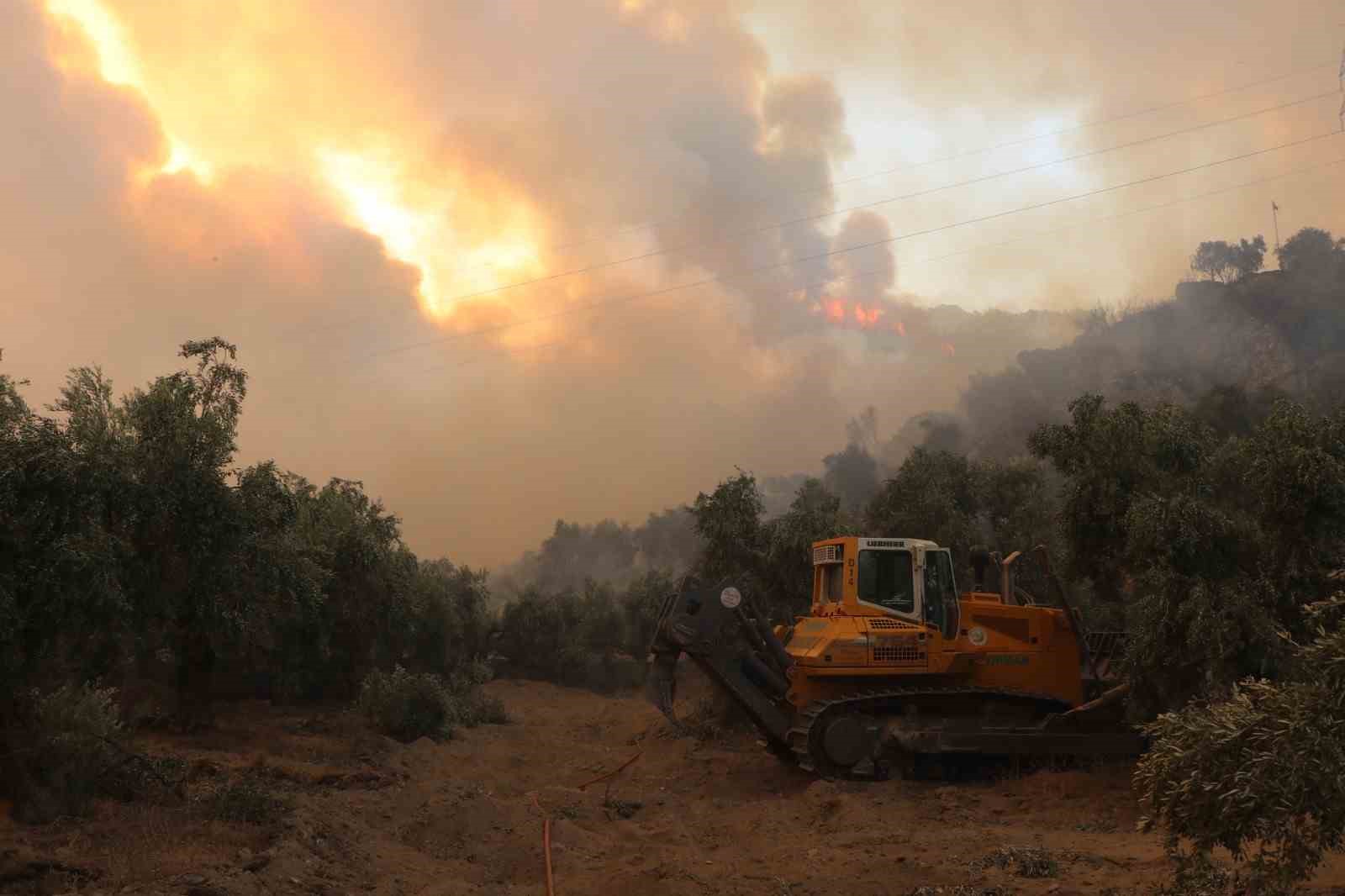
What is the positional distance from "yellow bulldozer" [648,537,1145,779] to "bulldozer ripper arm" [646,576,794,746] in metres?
0.02

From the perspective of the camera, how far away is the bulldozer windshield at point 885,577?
16656 millimetres

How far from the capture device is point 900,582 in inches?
658

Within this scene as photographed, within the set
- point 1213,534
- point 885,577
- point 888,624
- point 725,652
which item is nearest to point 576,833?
point 725,652

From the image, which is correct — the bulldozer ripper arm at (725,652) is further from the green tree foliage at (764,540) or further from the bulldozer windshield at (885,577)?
the green tree foliage at (764,540)

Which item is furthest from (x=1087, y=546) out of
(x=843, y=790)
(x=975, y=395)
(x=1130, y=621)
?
(x=975, y=395)

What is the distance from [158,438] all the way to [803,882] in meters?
12.5

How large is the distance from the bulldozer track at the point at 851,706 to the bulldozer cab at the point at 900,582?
3.27ft

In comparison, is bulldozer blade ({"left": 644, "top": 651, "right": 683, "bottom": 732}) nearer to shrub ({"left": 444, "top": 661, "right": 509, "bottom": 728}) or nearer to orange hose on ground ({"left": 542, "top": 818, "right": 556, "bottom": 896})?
orange hose on ground ({"left": 542, "top": 818, "right": 556, "bottom": 896})

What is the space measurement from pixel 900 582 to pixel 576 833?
680cm

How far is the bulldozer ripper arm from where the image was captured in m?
15.7

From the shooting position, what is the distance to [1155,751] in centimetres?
697

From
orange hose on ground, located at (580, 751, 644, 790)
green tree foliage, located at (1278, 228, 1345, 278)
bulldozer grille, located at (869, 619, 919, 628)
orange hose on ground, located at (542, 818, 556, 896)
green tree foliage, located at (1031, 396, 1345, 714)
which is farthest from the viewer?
green tree foliage, located at (1278, 228, 1345, 278)

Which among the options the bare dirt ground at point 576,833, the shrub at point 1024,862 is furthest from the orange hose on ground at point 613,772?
the shrub at point 1024,862

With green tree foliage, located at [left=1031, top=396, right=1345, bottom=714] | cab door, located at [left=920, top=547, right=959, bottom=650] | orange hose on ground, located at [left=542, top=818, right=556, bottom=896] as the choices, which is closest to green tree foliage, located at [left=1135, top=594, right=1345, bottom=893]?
orange hose on ground, located at [left=542, top=818, right=556, bottom=896]
